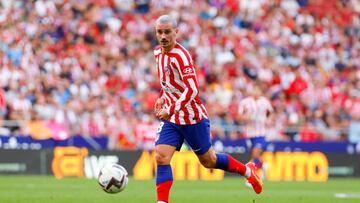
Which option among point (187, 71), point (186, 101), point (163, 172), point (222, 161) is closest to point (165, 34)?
point (187, 71)

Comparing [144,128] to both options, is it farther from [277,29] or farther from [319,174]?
[277,29]

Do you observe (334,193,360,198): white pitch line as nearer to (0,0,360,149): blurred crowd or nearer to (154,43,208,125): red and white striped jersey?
(154,43,208,125): red and white striped jersey

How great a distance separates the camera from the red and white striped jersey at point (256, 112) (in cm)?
2202

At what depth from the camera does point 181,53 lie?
456 inches

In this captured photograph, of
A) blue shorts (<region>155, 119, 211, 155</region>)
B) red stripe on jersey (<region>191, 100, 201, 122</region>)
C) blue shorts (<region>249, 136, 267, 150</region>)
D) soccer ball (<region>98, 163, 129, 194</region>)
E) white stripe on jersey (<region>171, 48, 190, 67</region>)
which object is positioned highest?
white stripe on jersey (<region>171, 48, 190, 67</region>)

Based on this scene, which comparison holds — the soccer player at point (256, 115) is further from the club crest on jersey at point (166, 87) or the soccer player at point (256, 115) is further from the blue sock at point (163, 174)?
the blue sock at point (163, 174)

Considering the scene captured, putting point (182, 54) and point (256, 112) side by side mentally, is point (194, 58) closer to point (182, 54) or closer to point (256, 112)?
point (256, 112)

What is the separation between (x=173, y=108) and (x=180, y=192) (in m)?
6.39

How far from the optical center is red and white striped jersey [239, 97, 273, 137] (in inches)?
867

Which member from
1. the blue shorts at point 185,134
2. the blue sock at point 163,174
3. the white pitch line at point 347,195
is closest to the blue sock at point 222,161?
the blue shorts at point 185,134

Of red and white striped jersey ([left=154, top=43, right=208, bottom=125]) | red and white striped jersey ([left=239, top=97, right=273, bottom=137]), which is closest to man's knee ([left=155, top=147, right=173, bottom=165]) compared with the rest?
red and white striped jersey ([left=154, top=43, right=208, bottom=125])

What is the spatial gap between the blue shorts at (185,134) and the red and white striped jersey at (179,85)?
0.08 metres

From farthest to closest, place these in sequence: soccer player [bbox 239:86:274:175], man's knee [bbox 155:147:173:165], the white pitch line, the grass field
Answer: soccer player [bbox 239:86:274:175] → the white pitch line → the grass field → man's knee [bbox 155:147:173:165]

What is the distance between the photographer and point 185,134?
12.0 meters
